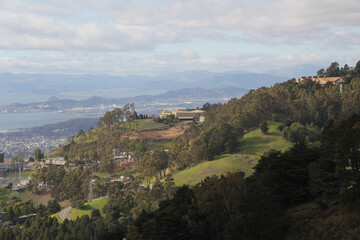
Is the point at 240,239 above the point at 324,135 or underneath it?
underneath

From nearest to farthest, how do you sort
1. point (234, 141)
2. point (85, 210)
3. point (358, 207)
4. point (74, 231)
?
point (358, 207)
point (74, 231)
point (85, 210)
point (234, 141)

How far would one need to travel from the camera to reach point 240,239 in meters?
21.1

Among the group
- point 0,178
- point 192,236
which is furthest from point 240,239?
point 0,178

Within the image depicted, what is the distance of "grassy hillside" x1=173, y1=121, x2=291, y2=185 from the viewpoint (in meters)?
52.6

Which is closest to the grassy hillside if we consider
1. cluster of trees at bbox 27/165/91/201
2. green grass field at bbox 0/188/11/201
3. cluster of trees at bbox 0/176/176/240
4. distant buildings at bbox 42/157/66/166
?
cluster of trees at bbox 0/176/176/240

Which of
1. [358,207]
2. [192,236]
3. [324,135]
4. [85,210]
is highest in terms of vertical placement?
[324,135]

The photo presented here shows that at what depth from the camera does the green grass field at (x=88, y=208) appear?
55.1m

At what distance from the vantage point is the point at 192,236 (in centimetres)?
2575

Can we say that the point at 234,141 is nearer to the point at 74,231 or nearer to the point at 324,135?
the point at 74,231

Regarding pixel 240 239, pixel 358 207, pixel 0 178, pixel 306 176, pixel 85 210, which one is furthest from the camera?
pixel 0 178

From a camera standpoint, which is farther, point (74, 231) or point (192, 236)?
point (74, 231)

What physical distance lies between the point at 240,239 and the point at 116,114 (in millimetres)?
79515

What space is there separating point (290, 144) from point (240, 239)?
1581 inches

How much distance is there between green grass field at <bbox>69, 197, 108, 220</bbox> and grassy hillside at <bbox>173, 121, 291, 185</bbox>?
35.9 ft
